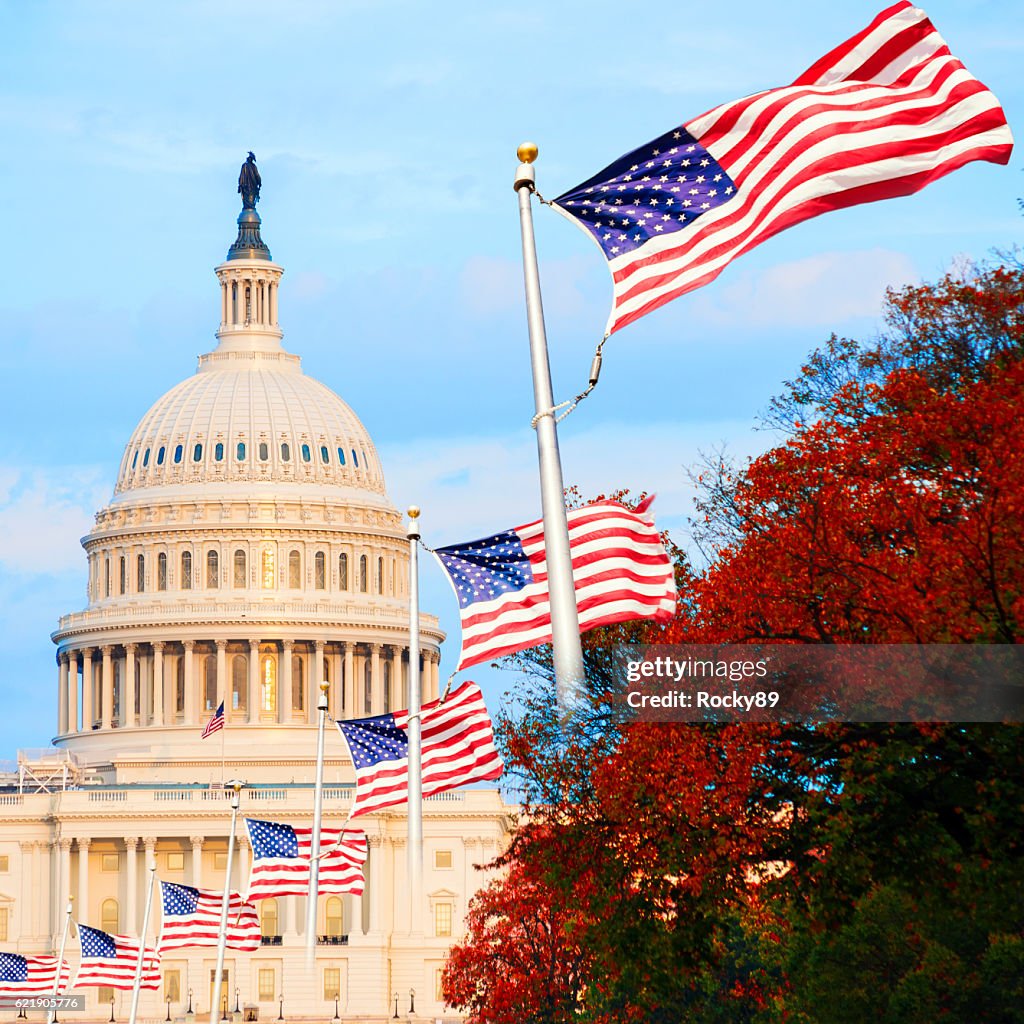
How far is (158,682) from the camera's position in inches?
7283

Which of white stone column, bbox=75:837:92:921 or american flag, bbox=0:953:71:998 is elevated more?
white stone column, bbox=75:837:92:921

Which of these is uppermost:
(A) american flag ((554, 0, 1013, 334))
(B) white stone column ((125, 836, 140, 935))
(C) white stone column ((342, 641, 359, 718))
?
(C) white stone column ((342, 641, 359, 718))

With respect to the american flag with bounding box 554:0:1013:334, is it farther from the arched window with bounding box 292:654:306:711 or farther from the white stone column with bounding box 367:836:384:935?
the arched window with bounding box 292:654:306:711

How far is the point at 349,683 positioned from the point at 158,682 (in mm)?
12715

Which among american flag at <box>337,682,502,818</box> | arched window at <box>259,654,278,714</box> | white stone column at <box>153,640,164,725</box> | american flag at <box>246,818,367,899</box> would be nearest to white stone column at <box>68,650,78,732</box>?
white stone column at <box>153,640,164,725</box>

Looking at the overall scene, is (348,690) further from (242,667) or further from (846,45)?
(846,45)

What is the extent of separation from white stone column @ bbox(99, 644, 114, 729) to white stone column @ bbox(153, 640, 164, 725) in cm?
354

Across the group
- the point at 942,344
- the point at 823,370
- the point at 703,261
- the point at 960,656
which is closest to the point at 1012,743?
the point at 960,656

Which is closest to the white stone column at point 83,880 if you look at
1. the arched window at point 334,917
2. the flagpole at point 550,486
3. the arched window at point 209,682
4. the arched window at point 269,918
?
the arched window at point 269,918

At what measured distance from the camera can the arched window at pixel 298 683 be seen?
611ft

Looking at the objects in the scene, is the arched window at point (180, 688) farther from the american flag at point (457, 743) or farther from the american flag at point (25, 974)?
the american flag at point (457, 743)

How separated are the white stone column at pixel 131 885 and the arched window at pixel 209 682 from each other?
70.1 ft

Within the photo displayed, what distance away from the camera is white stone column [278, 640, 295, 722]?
7215 inches

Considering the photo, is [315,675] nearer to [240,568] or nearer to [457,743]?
[240,568]
